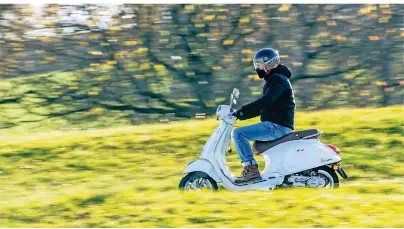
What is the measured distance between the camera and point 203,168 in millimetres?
9594

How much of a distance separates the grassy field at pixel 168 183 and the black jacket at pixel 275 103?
0.86m

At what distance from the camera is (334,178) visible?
9.70 metres

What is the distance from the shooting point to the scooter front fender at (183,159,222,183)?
9547 millimetres

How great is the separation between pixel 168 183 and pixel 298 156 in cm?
275

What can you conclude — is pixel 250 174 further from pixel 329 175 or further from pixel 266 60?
pixel 266 60

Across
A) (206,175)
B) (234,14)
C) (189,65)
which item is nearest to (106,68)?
(189,65)

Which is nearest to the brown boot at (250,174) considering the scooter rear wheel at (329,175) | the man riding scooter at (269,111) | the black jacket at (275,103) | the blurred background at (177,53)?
the man riding scooter at (269,111)

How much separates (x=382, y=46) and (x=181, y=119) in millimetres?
4878

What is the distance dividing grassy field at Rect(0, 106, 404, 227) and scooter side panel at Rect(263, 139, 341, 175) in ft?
0.94

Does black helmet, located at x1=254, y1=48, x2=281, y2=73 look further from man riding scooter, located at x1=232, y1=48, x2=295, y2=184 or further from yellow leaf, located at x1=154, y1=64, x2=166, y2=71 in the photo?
yellow leaf, located at x1=154, y1=64, x2=166, y2=71

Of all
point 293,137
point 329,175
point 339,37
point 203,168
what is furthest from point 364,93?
point 203,168

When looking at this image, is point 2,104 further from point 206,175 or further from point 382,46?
point 206,175

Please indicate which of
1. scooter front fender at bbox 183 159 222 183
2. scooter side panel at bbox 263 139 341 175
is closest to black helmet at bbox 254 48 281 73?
scooter side panel at bbox 263 139 341 175

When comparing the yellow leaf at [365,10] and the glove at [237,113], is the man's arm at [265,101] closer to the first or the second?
the glove at [237,113]
